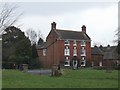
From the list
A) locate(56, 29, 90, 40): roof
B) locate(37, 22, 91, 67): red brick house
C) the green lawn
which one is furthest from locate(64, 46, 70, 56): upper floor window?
the green lawn

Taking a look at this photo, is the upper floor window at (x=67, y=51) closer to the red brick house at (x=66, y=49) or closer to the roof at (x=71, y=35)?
the red brick house at (x=66, y=49)

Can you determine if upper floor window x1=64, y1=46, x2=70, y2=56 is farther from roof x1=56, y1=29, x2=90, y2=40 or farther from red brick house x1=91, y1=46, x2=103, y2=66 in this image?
red brick house x1=91, y1=46, x2=103, y2=66

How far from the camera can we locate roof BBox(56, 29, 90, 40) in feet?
292

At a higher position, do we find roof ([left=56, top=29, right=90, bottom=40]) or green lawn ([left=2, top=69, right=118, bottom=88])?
roof ([left=56, top=29, right=90, bottom=40])

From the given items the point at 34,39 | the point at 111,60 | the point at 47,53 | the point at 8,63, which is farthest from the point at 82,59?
the point at 34,39

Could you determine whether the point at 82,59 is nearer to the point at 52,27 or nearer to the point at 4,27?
the point at 52,27

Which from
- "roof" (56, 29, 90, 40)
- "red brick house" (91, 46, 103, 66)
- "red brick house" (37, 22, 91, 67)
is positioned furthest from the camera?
"red brick house" (91, 46, 103, 66)

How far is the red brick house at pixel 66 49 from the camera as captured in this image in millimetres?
87875

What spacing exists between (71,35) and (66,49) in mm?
4662

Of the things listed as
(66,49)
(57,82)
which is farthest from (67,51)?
(57,82)

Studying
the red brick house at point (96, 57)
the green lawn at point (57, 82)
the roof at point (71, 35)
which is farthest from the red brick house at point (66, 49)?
the green lawn at point (57, 82)

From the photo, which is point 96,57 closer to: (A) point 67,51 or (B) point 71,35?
(B) point 71,35

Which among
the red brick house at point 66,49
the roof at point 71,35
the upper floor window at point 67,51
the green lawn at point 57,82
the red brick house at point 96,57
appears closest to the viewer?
the green lawn at point 57,82

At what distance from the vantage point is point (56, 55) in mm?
87688
